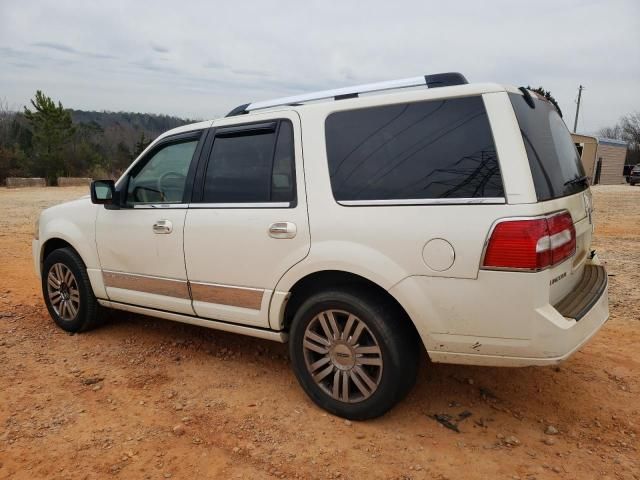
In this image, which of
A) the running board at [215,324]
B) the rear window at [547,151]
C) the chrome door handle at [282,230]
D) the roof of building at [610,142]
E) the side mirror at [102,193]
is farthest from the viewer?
the roof of building at [610,142]

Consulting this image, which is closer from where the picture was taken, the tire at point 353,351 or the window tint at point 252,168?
the tire at point 353,351

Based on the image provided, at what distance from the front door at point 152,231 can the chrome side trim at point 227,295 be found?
13cm

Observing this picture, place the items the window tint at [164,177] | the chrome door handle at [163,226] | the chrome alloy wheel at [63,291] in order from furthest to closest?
the chrome alloy wheel at [63,291], the window tint at [164,177], the chrome door handle at [163,226]

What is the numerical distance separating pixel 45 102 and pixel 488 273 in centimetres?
3974

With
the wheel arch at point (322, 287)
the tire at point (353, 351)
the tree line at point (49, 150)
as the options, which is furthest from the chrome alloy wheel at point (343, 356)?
the tree line at point (49, 150)

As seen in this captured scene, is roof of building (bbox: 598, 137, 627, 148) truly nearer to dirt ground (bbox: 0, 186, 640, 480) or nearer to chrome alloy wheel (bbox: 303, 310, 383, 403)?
dirt ground (bbox: 0, 186, 640, 480)

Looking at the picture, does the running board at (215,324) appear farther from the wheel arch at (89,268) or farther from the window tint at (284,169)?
the window tint at (284,169)

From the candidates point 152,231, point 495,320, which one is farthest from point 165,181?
point 495,320

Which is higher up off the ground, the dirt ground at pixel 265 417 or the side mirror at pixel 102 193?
the side mirror at pixel 102 193

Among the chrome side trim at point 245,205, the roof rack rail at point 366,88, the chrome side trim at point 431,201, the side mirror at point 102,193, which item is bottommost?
the chrome side trim at point 245,205

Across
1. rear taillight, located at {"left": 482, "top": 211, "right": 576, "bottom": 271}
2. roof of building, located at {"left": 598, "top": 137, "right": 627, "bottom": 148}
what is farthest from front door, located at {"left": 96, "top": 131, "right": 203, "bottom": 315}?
roof of building, located at {"left": 598, "top": 137, "right": 627, "bottom": 148}

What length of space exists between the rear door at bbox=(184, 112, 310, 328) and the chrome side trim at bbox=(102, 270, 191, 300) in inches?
5.6

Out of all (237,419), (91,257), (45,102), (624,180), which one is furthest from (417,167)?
(624,180)

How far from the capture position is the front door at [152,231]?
3.61 metres
